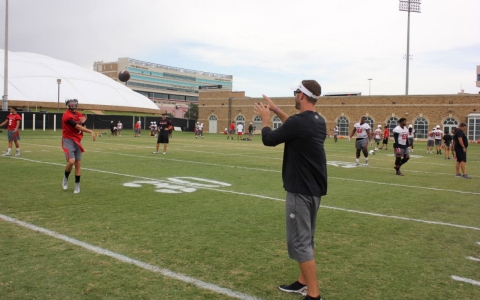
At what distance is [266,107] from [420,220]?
4677 millimetres

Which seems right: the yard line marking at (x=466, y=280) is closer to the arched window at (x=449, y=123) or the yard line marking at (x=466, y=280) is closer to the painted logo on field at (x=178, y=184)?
the painted logo on field at (x=178, y=184)

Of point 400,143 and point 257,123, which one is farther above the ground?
point 257,123

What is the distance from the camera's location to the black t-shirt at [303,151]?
159 inches

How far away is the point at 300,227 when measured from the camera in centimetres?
400

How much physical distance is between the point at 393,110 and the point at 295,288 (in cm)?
5683

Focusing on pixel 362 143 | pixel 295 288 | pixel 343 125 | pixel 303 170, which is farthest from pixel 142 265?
pixel 343 125

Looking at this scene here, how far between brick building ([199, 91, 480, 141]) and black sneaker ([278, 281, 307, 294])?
5426 cm

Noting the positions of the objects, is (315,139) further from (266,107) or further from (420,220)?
(420,220)

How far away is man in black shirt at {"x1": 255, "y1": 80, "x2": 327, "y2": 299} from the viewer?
3977 millimetres

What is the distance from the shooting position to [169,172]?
13234mm

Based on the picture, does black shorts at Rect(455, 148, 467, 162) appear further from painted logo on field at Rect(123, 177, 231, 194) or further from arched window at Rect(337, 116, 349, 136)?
arched window at Rect(337, 116, 349, 136)

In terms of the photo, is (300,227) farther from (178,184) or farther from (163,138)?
(163,138)

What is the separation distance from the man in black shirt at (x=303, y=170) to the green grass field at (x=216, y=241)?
1.72 ft

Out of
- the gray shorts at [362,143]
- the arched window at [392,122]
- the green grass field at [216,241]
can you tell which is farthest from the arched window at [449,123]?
the green grass field at [216,241]
